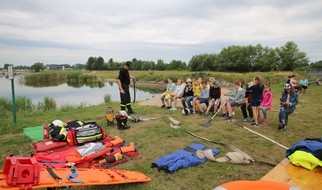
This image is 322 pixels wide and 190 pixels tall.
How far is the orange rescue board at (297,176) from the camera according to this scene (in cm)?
318

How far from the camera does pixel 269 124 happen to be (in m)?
7.65

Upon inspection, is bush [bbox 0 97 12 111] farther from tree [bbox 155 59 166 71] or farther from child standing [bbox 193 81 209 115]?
tree [bbox 155 59 166 71]

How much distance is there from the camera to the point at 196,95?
9.34m

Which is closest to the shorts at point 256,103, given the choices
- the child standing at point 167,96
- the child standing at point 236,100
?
the child standing at point 236,100

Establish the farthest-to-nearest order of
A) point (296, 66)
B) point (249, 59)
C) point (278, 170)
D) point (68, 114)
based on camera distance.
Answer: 1. point (249, 59)
2. point (296, 66)
3. point (68, 114)
4. point (278, 170)

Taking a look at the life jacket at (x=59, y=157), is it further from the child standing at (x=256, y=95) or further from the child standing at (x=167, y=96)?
the child standing at (x=167, y=96)

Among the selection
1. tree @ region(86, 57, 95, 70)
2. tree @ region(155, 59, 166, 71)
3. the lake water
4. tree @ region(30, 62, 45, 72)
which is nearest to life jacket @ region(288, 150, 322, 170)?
the lake water

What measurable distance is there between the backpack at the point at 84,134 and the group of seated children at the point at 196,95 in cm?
366

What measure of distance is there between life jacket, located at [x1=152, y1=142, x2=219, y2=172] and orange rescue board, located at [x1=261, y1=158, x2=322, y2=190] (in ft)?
4.71

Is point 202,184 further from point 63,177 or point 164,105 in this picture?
point 164,105

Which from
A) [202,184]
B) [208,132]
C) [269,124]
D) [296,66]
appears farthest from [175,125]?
[296,66]

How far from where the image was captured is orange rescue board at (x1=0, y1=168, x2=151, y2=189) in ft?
10.2

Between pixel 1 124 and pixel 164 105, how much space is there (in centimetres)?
531

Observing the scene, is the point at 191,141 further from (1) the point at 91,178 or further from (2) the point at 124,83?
(2) the point at 124,83
